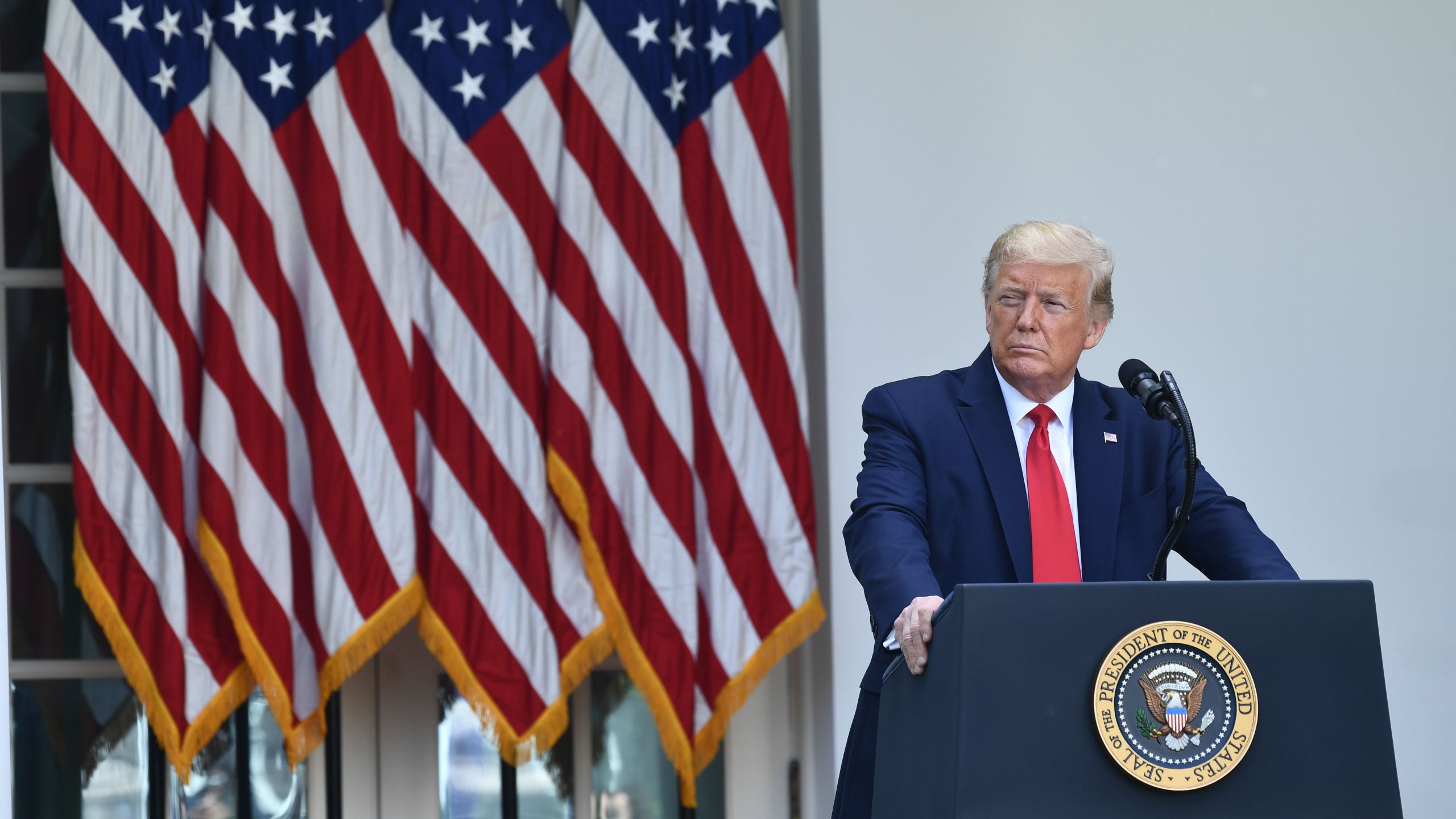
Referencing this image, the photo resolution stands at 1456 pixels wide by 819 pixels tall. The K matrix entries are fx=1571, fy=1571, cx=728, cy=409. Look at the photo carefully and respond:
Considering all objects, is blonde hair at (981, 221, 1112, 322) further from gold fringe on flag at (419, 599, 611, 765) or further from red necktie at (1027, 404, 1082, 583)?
gold fringe on flag at (419, 599, 611, 765)

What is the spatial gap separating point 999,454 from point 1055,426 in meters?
0.15

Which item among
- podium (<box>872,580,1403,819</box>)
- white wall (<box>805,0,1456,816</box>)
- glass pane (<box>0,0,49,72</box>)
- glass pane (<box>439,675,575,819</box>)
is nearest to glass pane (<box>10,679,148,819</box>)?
glass pane (<box>439,675,575,819</box>)

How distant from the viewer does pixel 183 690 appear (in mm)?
3773

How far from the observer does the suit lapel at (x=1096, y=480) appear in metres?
2.31

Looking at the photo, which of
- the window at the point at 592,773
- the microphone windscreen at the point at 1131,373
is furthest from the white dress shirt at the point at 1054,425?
the window at the point at 592,773

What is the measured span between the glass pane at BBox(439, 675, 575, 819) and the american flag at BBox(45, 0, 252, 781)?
656 mm

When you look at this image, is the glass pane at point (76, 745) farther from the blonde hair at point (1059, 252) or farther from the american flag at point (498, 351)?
the blonde hair at point (1059, 252)

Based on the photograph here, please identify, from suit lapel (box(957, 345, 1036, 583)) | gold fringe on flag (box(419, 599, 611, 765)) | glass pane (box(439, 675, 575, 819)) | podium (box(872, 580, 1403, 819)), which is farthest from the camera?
glass pane (box(439, 675, 575, 819))

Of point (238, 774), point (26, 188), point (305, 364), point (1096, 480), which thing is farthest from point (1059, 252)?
point (26, 188)

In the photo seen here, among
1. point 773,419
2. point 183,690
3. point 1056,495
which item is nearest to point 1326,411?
point 773,419

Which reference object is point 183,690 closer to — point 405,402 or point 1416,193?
point 405,402

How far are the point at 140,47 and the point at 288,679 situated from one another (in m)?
1.57

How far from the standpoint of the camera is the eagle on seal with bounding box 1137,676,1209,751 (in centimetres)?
173

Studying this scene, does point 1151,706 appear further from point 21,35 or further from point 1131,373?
point 21,35
